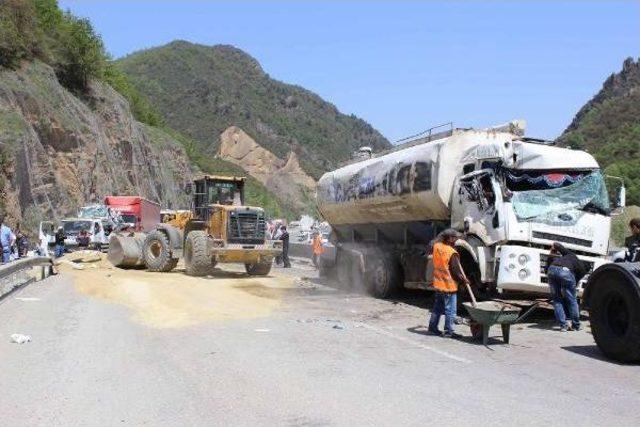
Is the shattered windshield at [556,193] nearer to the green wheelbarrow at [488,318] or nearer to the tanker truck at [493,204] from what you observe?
the tanker truck at [493,204]

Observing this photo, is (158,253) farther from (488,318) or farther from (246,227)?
(488,318)

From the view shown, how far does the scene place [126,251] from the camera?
2314 centimetres

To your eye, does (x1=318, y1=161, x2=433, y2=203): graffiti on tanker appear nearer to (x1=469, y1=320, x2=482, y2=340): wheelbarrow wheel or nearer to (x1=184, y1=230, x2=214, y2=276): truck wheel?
(x1=184, y1=230, x2=214, y2=276): truck wheel

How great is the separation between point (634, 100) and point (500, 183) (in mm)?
82250

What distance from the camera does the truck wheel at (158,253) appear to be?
22.1m

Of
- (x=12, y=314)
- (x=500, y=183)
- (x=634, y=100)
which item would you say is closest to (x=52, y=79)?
(x=12, y=314)

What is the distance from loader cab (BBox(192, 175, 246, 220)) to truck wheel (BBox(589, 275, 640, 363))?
14249mm

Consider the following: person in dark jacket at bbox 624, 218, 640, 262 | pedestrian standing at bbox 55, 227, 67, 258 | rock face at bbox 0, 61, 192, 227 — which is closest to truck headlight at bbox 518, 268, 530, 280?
person in dark jacket at bbox 624, 218, 640, 262

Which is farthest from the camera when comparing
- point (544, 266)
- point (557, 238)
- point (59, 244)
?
point (59, 244)

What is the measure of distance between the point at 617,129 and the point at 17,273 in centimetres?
7513

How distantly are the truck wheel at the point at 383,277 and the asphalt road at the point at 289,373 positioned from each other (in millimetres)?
3407

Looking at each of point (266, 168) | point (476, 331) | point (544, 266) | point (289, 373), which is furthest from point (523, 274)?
point (266, 168)

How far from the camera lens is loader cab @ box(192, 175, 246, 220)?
2175 centimetres

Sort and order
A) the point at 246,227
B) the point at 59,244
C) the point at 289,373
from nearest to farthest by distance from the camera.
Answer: the point at 289,373
the point at 246,227
the point at 59,244
